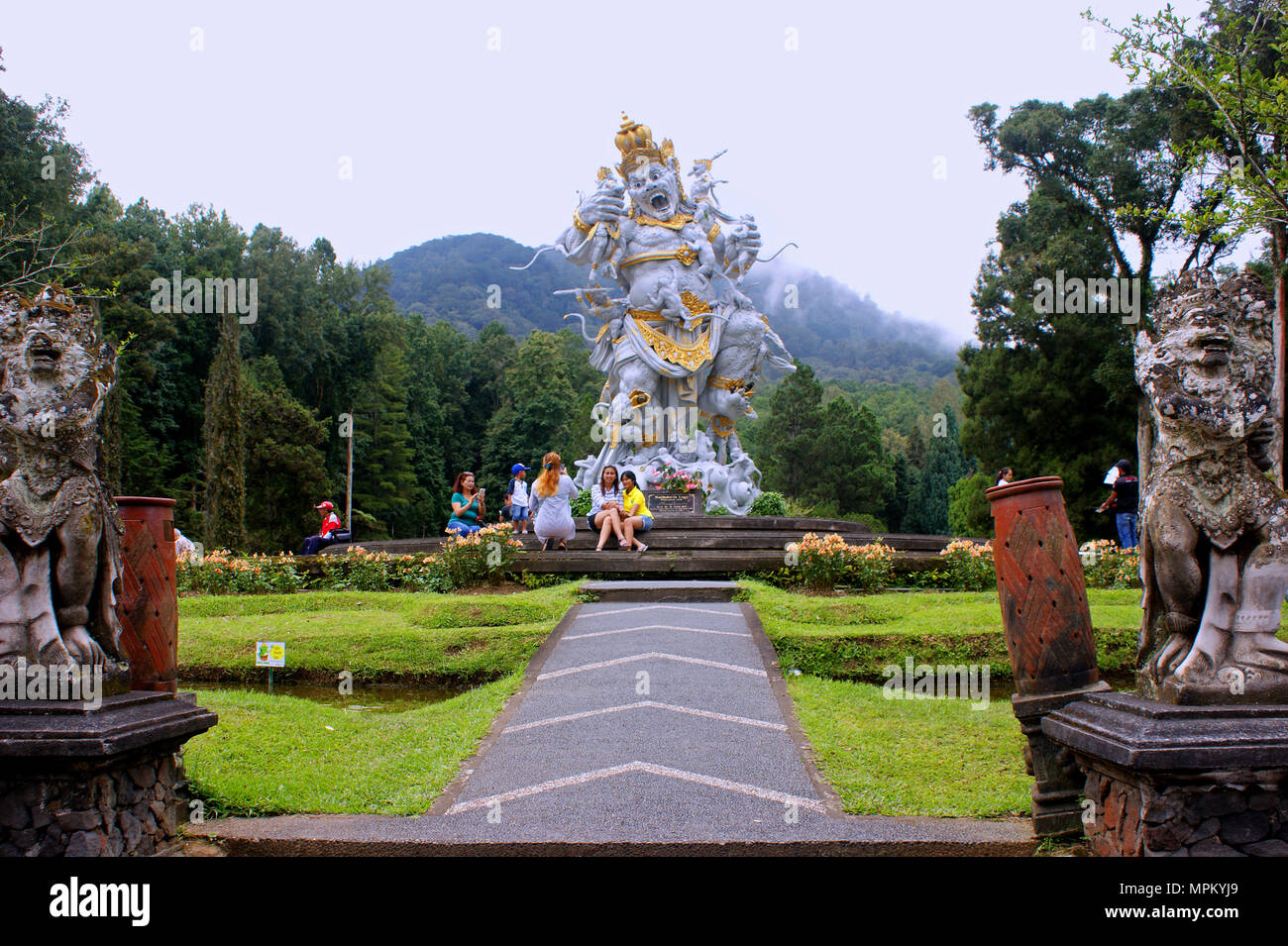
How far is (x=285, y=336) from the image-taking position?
39.2m

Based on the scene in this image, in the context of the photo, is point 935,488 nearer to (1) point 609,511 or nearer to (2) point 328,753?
(1) point 609,511

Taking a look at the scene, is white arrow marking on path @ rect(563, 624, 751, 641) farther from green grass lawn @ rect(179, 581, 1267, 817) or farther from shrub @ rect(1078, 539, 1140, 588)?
shrub @ rect(1078, 539, 1140, 588)

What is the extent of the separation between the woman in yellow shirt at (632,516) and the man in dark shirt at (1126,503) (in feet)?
18.3

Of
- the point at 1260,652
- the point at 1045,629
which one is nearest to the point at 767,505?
the point at 1045,629

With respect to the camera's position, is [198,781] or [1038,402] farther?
[1038,402]

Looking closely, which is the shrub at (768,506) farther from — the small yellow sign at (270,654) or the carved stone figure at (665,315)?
the small yellow sign at (270,654)

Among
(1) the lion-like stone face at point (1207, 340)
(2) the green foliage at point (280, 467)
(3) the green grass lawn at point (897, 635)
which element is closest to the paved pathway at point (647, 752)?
(3) the green grass lawn at point (897, 635)

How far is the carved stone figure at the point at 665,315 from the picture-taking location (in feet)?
60.2

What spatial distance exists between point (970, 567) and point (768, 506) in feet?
25.6

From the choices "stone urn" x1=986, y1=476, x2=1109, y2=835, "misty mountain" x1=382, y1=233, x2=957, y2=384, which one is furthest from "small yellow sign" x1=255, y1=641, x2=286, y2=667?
"misty mountain" x1=382, y1=233, x2=957, y2=384
